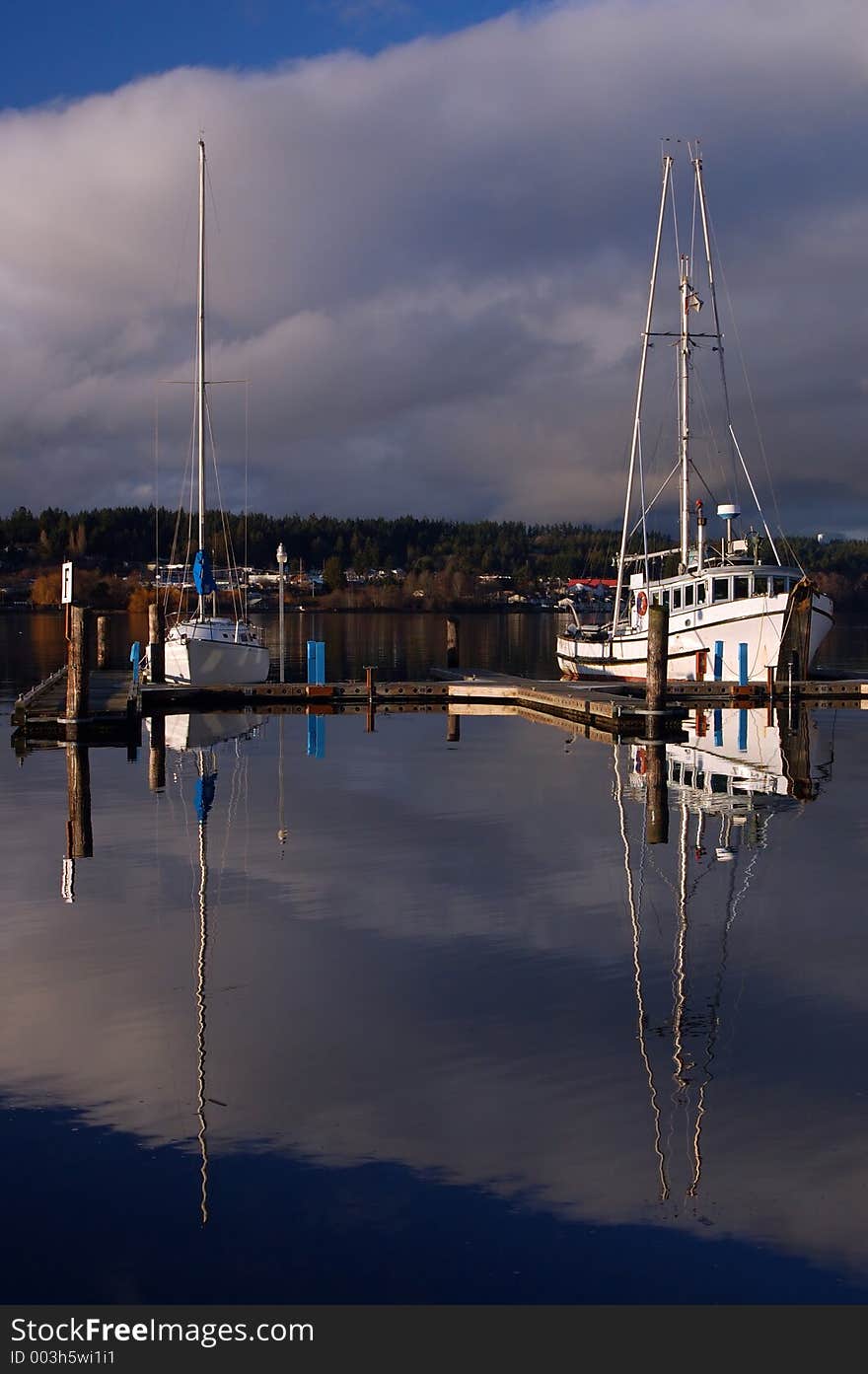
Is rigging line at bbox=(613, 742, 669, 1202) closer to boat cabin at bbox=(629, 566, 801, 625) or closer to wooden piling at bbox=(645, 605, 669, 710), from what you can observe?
wooden piling at bbox=(645, 605, 669, 710)

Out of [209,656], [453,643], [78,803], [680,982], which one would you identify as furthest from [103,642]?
[680,982]

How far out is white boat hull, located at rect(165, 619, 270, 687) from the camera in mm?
43188

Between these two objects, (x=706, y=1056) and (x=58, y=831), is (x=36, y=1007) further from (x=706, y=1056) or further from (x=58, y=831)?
(x=58, y=831)

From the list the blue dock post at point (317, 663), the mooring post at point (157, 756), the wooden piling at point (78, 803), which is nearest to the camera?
the wooden piling at point (78, 803)

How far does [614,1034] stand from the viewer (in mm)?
10805

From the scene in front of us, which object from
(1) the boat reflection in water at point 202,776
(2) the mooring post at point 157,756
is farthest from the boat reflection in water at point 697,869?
(2) the mooring post at point 157,756

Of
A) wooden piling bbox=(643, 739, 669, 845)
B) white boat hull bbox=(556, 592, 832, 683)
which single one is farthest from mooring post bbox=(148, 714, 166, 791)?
white boat hull bbox=(556, 592, 832, 683)

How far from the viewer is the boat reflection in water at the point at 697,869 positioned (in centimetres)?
953

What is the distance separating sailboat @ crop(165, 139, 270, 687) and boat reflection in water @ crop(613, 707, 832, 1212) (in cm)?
1577

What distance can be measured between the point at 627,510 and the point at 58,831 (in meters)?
37.2

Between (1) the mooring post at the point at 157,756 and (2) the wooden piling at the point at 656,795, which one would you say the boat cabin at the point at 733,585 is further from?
(1) the mooring post at the point at 157,756

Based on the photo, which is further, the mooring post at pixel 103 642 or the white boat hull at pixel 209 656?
the mooring post at pixel 103 642

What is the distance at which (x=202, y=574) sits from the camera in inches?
1724

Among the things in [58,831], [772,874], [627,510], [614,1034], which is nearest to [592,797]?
[772,874]
